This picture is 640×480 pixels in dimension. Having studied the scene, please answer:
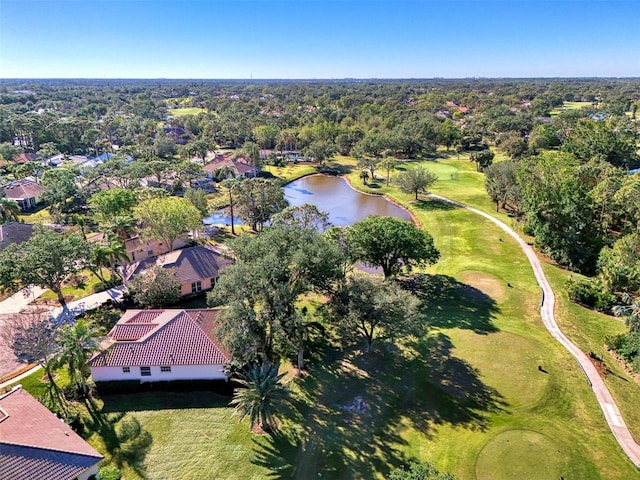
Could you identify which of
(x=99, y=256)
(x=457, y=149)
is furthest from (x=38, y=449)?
(x=457, y=149)

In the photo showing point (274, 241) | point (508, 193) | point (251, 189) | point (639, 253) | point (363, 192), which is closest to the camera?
point (274, 241)

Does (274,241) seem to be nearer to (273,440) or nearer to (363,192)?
(273,440)

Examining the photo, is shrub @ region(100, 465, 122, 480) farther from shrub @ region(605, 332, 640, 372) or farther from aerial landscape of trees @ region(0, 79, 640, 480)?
shrub @ region(605, 332, 640, 372)

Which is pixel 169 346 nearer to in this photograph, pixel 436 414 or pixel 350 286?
pixel 350 286

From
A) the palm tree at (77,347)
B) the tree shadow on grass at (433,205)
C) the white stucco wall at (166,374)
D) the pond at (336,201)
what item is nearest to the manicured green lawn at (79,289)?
the white stucco wall at (166,374)

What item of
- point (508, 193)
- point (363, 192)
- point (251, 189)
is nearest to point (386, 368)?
point (251, 189)

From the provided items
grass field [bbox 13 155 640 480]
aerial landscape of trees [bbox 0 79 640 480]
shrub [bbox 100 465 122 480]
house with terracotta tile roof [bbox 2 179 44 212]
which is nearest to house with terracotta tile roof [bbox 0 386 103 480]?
shrub [bbox 100 465 122 480]

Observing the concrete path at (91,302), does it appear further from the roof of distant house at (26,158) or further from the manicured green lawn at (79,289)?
the roof of distant house at (26,158)
